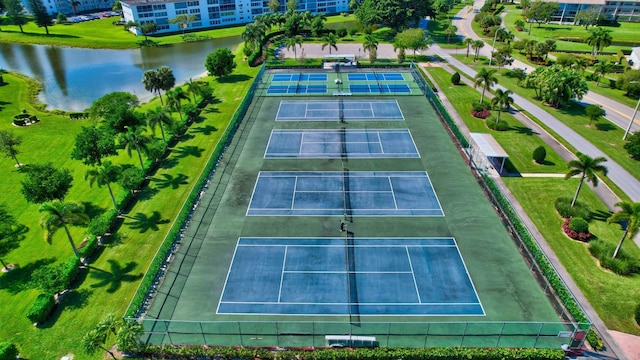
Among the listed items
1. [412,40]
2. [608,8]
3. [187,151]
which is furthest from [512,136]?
[608,8]

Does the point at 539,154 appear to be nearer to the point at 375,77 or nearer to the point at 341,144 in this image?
the point at 341,144

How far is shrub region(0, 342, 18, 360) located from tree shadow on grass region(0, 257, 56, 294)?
5707mm

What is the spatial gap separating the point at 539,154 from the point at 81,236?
46190 millimetres

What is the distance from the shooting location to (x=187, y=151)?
4666cm

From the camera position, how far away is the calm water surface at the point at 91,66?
225ft

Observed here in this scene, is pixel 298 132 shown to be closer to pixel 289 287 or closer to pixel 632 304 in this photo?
pixel 289 287

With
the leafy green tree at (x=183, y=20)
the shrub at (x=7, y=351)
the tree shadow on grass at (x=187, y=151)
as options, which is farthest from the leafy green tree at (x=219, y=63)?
the shrub at (x=7, y=351)

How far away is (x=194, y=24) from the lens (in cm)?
11456

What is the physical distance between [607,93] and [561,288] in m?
48.8

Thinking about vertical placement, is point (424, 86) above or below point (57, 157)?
above

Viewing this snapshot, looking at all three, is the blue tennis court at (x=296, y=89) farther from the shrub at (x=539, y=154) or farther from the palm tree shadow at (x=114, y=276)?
the palm tree shadow at (x=114, y=276)

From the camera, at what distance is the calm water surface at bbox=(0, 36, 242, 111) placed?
2702 inches

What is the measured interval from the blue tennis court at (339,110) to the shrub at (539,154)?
17.1 metres

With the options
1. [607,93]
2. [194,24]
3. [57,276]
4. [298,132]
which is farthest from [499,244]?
[194,24]
